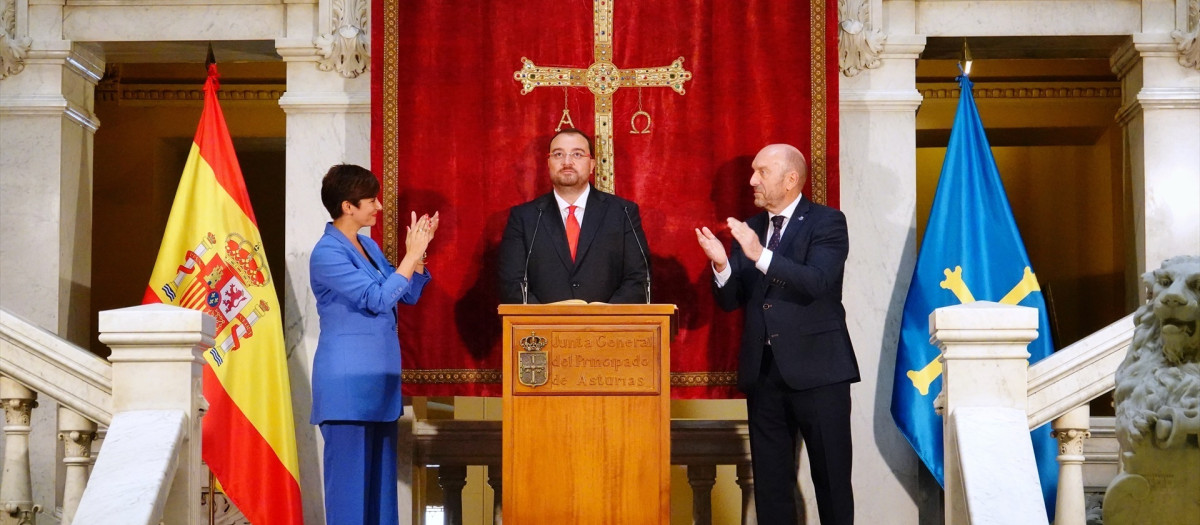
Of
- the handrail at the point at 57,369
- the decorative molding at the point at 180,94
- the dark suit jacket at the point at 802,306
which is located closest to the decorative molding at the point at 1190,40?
the dark suit jacket at the point at 802,306

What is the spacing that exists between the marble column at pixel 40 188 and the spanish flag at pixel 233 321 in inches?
29.7

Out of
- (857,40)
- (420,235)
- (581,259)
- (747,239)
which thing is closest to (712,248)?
(747,239)

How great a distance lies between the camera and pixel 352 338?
5.37m

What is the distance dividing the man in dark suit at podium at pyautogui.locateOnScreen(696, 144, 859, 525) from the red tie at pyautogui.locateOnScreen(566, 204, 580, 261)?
1.67ft

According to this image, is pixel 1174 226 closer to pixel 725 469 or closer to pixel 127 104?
pixel 725 469

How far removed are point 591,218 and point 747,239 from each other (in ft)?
2.31

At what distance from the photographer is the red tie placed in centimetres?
579

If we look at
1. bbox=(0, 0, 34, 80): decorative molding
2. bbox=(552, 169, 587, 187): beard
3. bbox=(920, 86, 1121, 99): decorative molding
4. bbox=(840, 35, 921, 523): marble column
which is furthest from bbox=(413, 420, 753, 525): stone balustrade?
bbox=(920, 86, 1121, 99): decorative molding

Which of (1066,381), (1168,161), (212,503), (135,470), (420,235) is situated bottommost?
(212,503)

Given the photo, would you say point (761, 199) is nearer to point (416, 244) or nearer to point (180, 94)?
point (416, 244)

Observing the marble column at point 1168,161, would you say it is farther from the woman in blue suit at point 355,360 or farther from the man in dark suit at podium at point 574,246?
the woman in blue suit at point 355,360

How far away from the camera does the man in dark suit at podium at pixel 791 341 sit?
540 cm

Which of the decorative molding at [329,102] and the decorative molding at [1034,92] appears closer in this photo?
the decorative molding at [329,102]

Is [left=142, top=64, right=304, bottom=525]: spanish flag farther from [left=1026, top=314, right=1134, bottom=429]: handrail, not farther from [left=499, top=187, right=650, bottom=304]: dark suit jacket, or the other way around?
[left=1026, top=314, right=1134, bottom=429]: handrail
